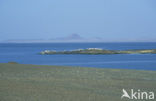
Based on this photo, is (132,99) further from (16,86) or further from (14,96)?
(16,86)

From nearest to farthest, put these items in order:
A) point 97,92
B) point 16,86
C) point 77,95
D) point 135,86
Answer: point 77,95 → point 97,92 → point 16,86 → point 135,86

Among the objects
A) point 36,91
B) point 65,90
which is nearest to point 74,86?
point 65,90

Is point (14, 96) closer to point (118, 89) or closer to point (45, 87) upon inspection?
point (45, 87)

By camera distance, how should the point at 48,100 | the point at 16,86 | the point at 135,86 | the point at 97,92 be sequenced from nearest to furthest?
the point at 48,100, the point at 97,92, the point at 16,86, the point at 135,86

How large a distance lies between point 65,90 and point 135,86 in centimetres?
292

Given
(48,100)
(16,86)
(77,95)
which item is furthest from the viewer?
(16,86)

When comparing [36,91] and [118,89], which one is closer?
[36,91]

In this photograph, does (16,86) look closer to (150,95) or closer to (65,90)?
(65,90)

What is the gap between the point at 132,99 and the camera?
9102 mm

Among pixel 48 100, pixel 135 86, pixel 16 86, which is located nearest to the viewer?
pixel 48 100

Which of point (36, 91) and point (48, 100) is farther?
point (36, 91)

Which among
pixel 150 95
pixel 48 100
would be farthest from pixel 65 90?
pixel 150 95

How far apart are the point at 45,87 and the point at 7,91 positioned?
5.26 ft

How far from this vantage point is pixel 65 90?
1039 centimetres
